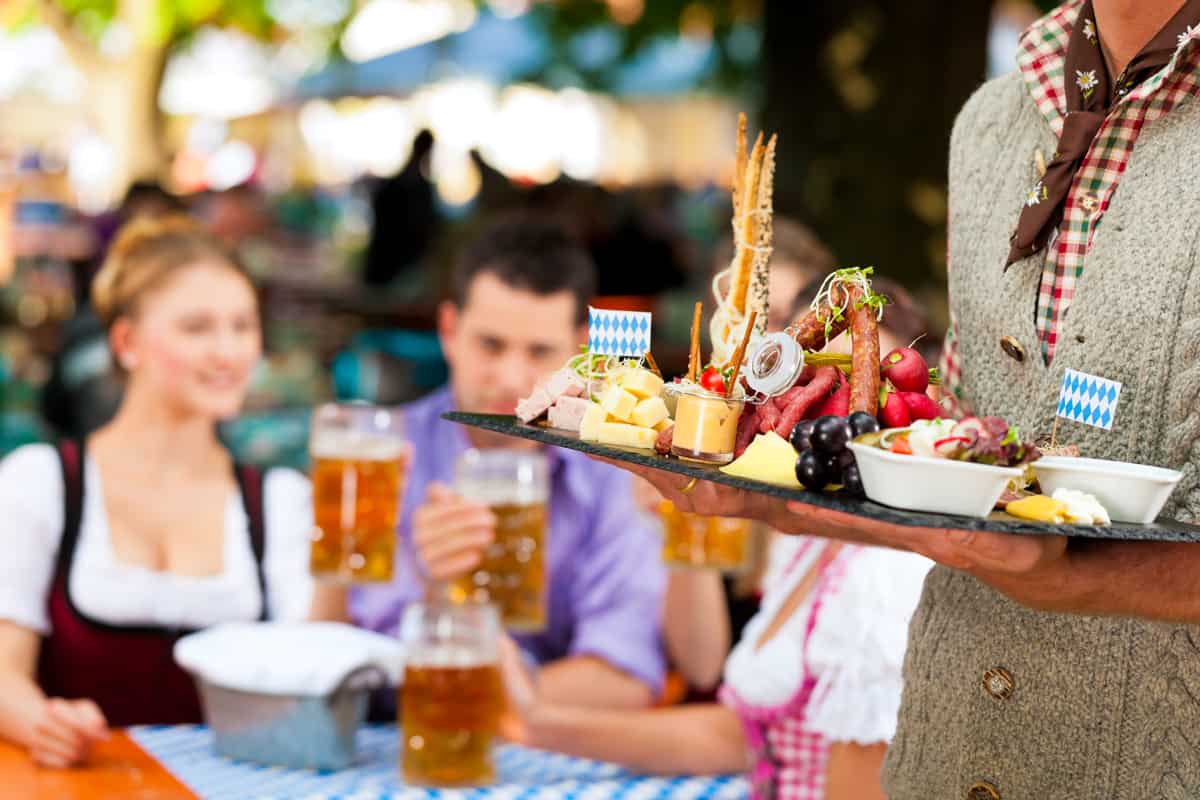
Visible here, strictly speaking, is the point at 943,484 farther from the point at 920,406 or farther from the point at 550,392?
the point at 550,392

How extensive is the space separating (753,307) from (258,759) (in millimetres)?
1277

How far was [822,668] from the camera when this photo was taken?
219cm

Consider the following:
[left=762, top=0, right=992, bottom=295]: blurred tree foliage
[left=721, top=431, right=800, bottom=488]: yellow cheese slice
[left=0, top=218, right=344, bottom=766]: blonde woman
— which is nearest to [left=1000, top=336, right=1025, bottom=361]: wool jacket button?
[left=721, top=431, right=800, bottom=488]: yellow cheese slice

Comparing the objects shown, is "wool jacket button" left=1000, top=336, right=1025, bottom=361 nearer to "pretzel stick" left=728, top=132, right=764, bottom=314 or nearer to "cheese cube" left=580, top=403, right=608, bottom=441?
"pretzel stick" left=728, top=132, right=764, bottom=314

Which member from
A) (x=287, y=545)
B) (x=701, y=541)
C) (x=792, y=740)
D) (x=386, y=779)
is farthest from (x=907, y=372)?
(x=287, y=545)

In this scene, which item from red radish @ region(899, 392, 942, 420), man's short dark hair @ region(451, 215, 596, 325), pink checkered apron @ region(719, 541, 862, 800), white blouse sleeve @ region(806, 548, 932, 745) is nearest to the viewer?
red radish @ region(899, 392, 942, 420)

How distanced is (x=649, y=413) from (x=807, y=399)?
0.70ft

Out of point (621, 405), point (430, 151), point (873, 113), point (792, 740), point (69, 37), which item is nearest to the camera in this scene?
point (621, 405)

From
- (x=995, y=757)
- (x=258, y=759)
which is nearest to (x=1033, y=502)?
(x=995, y=757)

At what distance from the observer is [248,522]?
Result: 316cm

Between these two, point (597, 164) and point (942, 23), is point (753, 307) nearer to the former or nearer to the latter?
point (942, 23)

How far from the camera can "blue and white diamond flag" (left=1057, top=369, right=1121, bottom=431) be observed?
1388 millimetres

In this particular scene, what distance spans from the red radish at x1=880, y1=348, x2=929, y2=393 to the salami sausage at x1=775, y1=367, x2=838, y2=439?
0.05 meters

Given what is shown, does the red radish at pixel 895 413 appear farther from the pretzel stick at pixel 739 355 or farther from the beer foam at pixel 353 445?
the beer foam at pixel 353 445
